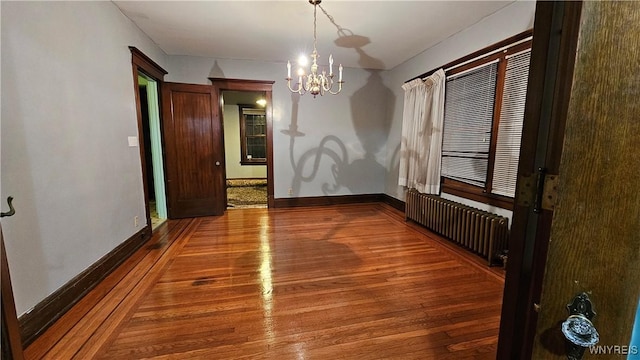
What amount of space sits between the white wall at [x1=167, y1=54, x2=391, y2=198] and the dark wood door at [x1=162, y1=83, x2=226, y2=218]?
0.97 meters

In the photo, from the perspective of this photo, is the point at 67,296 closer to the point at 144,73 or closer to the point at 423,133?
the point at 144,73

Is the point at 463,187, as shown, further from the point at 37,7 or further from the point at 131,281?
the point at 37,7

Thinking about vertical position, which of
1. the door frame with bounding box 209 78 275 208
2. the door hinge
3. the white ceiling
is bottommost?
the door hinge

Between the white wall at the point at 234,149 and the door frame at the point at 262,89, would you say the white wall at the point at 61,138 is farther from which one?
the white wall at the point at 234,149

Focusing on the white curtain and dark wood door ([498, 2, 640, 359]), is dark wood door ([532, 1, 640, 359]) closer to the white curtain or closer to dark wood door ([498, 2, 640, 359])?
dark wood door ([498, 2, 640, 359])

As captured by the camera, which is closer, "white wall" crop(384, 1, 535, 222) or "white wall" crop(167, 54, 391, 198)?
"white wall" crop(384, 1, 535, 222)

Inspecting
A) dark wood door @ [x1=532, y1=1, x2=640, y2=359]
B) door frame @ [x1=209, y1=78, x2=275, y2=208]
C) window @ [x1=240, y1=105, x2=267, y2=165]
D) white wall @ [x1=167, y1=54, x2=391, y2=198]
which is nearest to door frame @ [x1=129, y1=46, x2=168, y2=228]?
door frame @ [x1=209, y1=78, x2=275, y2=208]

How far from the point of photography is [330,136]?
5176 mm

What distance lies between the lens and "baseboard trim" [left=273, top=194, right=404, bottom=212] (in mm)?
5109

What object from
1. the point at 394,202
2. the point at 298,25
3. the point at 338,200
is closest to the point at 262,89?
the point at 298,25

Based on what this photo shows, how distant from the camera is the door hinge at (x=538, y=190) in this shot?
57 cm

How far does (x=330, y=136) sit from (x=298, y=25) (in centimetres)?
229

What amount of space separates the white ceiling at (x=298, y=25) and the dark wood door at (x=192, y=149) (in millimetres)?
749

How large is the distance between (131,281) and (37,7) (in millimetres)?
2236
